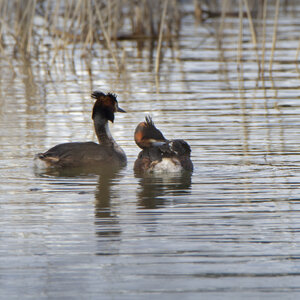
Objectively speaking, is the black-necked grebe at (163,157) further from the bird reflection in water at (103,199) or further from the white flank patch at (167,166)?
the bird reflection in water at (103,199)

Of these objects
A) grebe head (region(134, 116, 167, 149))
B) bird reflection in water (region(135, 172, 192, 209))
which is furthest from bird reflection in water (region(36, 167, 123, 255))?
grebe head (region(134, 116, 167, 149))

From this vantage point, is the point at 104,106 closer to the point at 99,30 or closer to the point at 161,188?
the point at 161,188

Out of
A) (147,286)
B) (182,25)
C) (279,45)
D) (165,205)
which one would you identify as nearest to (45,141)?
(165,205)

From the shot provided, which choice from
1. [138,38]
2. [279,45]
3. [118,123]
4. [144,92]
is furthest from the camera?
[138,38]

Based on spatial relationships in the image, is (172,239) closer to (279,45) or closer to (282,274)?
(282,274)

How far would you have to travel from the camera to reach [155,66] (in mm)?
17516

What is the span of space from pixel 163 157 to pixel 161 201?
4.30ft

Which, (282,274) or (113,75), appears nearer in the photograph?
(282,274)

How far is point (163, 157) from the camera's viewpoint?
8.38 meters

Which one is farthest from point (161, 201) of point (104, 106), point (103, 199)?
point (104, 106)

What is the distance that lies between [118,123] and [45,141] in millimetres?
1553

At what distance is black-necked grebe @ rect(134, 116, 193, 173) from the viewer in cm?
830

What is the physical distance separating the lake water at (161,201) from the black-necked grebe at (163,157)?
0.13 metres

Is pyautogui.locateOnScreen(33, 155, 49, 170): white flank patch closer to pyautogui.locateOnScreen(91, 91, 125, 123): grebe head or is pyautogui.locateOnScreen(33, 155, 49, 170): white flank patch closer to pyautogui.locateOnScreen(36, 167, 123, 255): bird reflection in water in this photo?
pyautogui.locateOnScreen(36, 167, 123, 255): bird reflection in water
